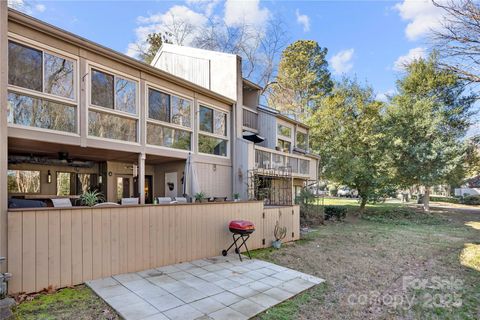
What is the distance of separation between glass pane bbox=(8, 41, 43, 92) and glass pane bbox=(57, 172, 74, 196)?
166 inches

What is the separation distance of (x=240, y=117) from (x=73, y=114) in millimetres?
6214

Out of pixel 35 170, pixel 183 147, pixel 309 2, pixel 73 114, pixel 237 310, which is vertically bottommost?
pixel 237 310

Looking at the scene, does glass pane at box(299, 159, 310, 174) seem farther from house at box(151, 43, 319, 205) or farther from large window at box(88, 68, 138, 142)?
large window at box(88, 68, 138, 142)

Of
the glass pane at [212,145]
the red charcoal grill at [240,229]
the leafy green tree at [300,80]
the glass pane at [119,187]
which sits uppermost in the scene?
the leafy green tree at [300,80]

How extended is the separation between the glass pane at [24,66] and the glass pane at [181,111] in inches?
152

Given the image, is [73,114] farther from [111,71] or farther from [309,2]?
[309,2]

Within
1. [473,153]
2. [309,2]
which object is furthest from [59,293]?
[473,153]

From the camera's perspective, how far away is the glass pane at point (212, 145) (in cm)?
1000

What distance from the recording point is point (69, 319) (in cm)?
373

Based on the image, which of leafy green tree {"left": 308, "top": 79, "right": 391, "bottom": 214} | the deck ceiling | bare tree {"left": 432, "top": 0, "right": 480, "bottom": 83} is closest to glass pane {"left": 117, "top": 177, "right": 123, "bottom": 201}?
the deck ceiling

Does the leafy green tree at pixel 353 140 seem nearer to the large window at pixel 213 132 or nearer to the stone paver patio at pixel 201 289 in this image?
the large window at pixel 213 132

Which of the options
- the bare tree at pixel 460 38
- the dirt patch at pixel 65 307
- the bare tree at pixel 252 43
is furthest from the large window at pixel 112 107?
the bare tree at pixel 252 43

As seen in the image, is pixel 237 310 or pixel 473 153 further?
pixel 473 153

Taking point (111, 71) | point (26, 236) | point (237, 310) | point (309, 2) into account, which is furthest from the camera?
point (309, 2)
